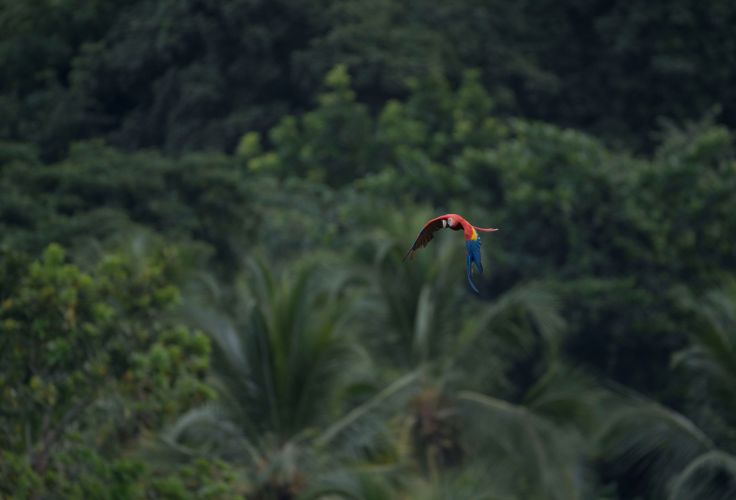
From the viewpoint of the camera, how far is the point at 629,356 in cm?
2320

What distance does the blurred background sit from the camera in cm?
1267

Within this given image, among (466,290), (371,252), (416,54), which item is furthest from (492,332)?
(416,54)

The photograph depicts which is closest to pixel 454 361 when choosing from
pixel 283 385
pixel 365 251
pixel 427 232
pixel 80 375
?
pixel 365 251

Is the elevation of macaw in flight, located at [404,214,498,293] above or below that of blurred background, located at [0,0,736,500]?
above

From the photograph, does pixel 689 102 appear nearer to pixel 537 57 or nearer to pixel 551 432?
pixel 537 57

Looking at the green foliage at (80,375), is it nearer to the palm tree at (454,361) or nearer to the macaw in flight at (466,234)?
the palm tree at (454,361)

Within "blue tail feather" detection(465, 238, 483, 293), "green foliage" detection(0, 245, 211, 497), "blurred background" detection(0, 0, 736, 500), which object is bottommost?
"blurred background" detection(0, 0, 736, 500)

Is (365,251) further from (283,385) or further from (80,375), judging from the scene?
(80,375)

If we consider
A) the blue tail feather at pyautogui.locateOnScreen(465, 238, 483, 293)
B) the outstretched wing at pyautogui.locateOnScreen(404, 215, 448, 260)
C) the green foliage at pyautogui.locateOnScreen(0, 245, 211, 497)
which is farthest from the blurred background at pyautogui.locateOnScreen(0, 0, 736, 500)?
the blue tail feather at pyautogui.locateOnScreen(465, 238, 483, 293)

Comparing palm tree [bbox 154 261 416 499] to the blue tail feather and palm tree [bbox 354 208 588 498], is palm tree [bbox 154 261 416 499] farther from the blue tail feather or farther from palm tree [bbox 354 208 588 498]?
the blue tail feather

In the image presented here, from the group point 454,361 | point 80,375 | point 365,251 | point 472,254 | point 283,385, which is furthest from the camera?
point 365,251

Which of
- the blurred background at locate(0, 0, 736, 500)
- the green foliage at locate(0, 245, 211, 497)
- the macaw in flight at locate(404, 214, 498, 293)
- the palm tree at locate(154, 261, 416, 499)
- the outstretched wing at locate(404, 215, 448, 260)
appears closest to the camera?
the macaw in flight at locate(404, 214, 498, 293)

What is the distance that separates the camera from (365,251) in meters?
16.8

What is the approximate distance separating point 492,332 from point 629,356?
23.1 feet
